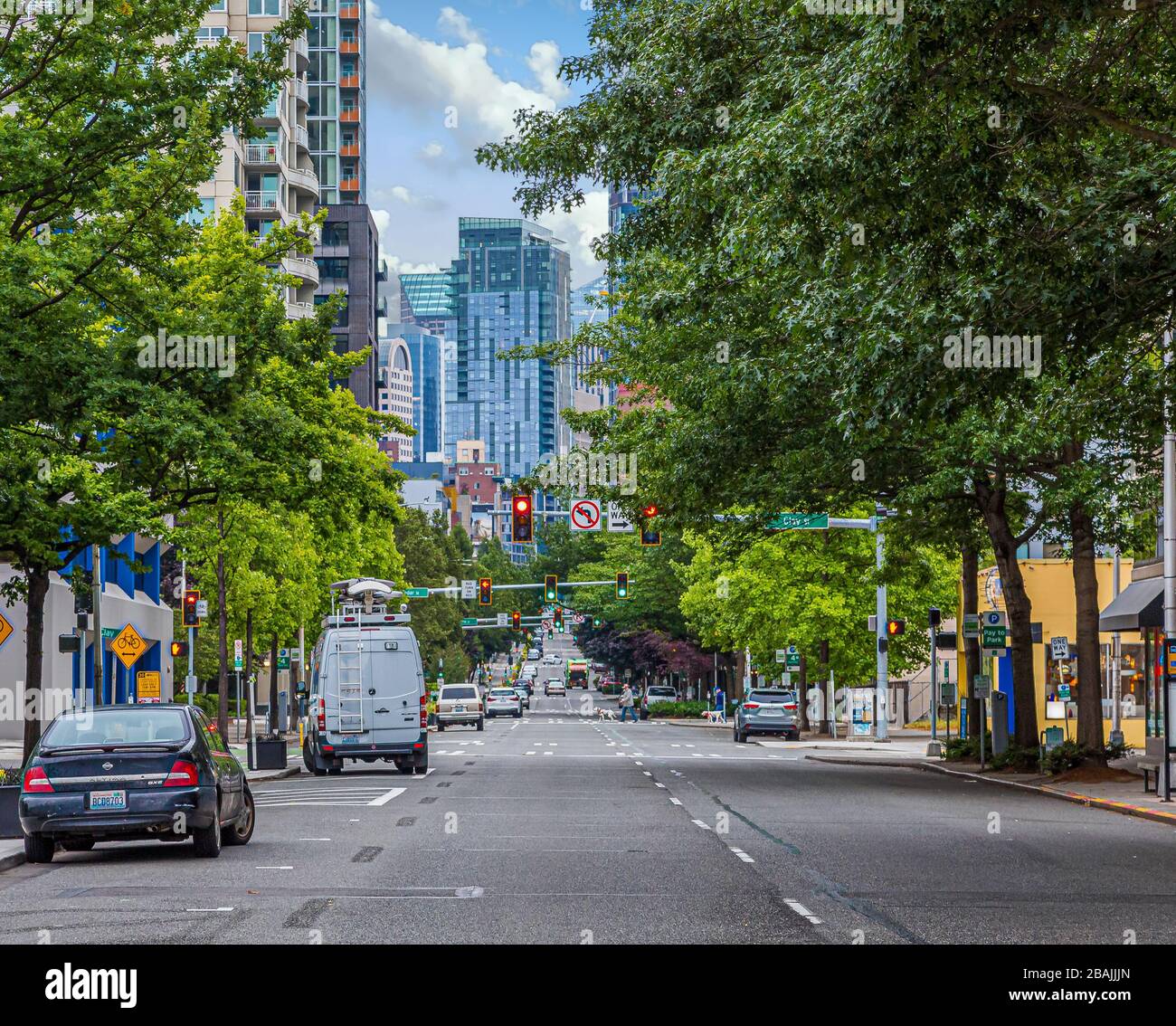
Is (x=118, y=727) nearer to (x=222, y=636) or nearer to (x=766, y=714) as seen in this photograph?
(x=222, y=636)

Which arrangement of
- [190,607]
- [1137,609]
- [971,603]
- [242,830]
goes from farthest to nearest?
[190,607] → [971,603] → [1137,609] → [242,830]

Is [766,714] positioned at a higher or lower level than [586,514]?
lower

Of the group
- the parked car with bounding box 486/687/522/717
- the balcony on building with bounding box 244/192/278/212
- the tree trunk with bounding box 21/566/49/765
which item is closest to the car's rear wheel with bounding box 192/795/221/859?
the tree trunk with bounding box 21/566/49/765

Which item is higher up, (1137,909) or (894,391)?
(894,391)

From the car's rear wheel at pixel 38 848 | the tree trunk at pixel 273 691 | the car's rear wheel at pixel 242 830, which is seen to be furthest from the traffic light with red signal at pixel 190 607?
the car's rear wheel at pixel 38 848

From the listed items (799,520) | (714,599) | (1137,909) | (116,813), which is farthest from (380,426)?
(1137,909)

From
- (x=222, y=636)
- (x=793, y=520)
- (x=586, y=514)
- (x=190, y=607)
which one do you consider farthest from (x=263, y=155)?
(x=793, y=520)

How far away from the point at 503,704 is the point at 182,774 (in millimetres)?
84086

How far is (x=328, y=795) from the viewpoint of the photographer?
28422mm

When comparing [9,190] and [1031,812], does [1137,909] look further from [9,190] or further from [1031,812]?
[9,190]

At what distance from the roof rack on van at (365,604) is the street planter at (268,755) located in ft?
9.32

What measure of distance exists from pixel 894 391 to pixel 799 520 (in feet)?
71.8

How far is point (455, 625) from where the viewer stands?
416ft

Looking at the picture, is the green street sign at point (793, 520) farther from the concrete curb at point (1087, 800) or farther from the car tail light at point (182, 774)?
the car tail light at point (182, 774)
